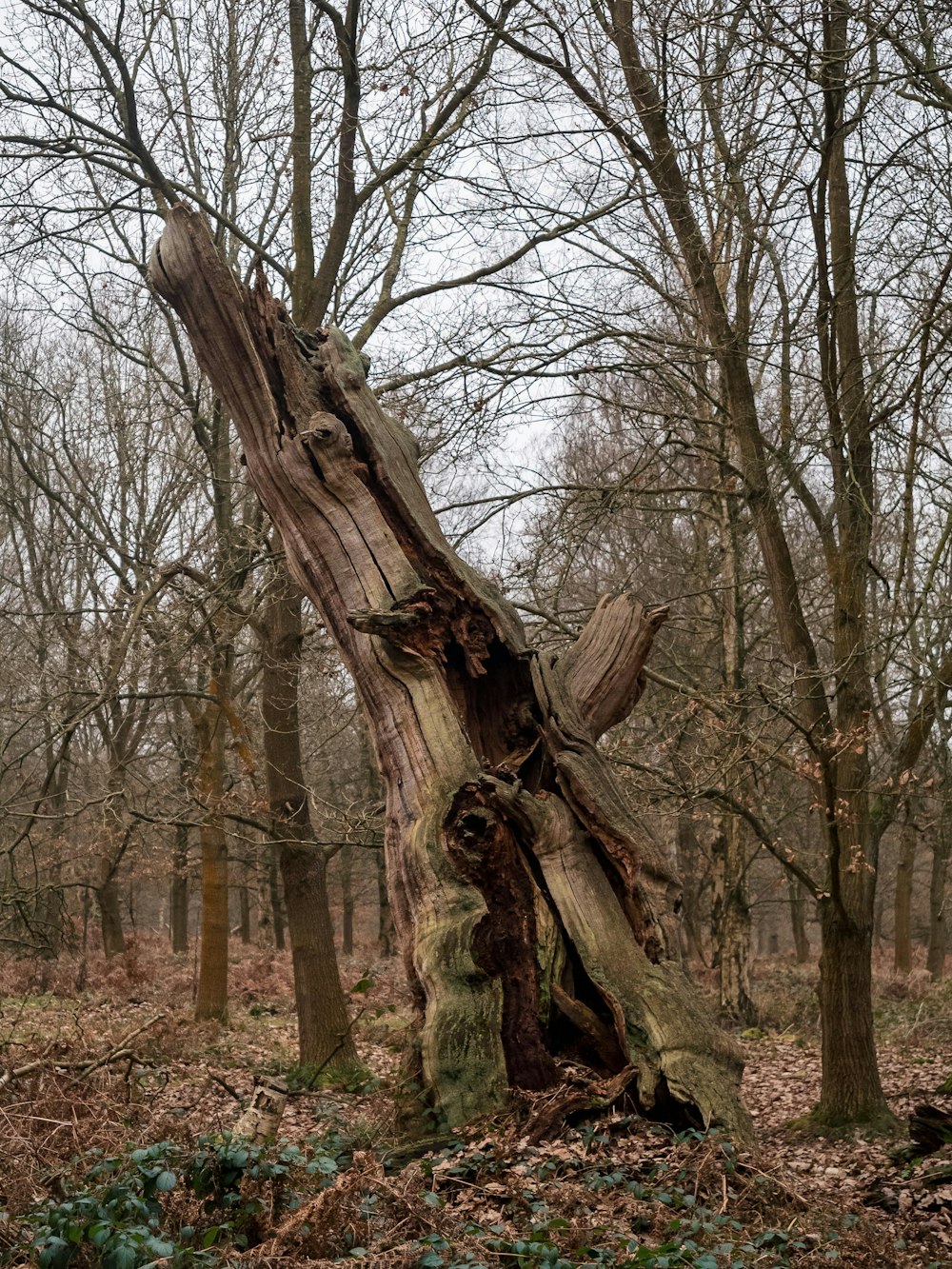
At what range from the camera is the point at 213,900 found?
44.1 ft

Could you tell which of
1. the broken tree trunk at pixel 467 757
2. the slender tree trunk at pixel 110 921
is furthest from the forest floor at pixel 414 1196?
the slender tree trunk at pixel 110 921

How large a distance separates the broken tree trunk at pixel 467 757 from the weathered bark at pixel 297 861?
432cm

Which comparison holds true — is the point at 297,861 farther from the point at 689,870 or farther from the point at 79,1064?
the point at 689,870

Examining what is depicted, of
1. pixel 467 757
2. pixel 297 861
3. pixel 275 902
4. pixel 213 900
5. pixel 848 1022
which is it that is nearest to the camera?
pixel 467 757

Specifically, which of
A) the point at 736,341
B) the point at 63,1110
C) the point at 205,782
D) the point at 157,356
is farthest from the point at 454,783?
the point at 157,356

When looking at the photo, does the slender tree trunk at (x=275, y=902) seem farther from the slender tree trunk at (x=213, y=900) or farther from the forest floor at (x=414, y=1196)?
the forest floor at (x=414, y=1196)

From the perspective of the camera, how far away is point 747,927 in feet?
45.5

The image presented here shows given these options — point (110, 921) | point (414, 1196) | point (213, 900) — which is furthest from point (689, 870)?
point (414, 1196)

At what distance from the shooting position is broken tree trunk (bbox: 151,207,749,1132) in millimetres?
3928

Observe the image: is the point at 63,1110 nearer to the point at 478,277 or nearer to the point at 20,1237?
the point at 20,1237

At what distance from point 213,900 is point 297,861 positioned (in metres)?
4.19

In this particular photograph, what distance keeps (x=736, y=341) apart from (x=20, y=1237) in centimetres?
659

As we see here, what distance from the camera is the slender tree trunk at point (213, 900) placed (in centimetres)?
1257

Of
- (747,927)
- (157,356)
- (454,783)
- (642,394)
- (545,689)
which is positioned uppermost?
(157,356)
